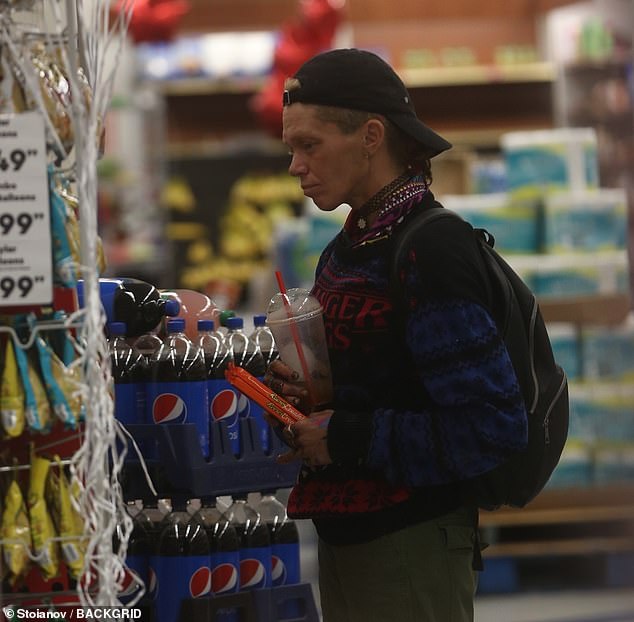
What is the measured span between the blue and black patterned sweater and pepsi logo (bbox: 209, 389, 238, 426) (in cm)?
36

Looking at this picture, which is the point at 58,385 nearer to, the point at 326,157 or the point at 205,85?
the point at 326,157

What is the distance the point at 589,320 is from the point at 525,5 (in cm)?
574

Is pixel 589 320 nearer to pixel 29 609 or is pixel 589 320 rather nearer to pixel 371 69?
pixel 371 69

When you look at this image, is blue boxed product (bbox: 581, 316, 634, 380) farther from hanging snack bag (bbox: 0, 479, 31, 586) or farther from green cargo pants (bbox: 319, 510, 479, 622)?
hanging snack bag (bbox: 0, 479, 31, 586)

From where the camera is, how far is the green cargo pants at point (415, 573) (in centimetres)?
213

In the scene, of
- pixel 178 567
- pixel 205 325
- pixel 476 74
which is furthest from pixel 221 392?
pixel 476 74

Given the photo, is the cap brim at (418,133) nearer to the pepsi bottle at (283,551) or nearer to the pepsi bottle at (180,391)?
the pepsi bottle at (180,391)

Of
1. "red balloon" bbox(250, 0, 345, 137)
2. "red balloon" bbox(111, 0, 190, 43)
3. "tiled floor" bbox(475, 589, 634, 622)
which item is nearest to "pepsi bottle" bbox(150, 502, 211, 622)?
"tiled floor" bbox(475, 589, 634, 622)

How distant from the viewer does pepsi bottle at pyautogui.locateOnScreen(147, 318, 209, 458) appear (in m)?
2.51

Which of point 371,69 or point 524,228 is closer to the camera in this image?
point 371,69

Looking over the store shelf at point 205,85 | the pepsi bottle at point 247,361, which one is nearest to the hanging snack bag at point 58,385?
the pepsi bottle at point 247,361

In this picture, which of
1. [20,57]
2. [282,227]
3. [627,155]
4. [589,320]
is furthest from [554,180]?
[20,57]

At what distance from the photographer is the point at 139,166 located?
10.4m

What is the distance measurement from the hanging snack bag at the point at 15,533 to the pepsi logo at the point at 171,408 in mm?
630
